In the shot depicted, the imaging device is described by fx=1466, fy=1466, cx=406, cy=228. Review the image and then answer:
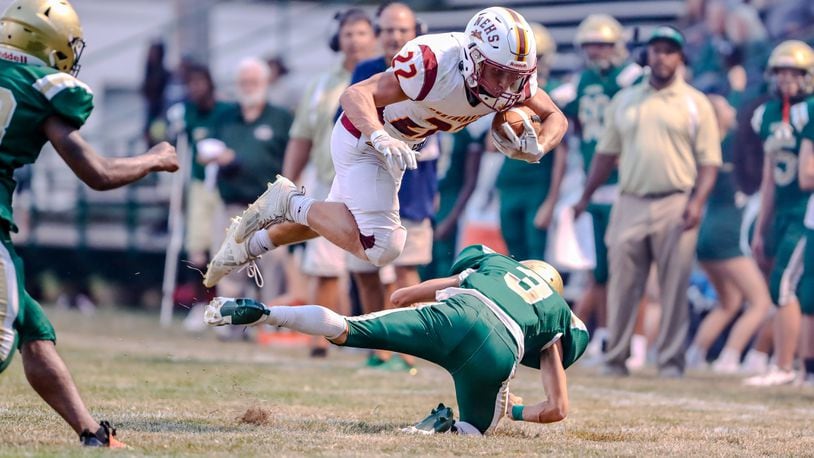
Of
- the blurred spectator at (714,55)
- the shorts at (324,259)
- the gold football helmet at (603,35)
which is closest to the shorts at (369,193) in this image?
the shorts at (324,259)

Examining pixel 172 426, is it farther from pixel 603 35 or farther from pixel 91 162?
pixel 603 35

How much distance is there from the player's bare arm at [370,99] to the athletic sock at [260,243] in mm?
1021

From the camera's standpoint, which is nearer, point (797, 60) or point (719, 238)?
point (797, 60)

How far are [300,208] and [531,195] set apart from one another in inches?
201

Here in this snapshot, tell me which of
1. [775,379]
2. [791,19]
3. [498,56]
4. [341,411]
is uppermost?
[791,19]

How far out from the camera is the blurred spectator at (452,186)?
38.7ft

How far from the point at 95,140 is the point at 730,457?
1410 cm

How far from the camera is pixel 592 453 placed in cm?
562

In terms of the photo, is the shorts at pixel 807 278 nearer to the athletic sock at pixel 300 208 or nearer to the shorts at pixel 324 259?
the shorts at pixel 324 259

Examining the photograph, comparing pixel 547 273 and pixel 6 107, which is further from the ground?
pixel 6 107

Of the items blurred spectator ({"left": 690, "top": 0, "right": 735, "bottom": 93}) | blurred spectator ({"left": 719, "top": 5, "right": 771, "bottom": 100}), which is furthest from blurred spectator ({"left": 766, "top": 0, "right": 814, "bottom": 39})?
blurred spectator ({"left": 690, "top": 0, "right": 735, "bottom": 93})

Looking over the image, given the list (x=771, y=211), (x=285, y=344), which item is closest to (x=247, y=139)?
(x=285, y=344)

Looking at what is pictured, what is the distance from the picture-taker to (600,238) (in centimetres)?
1146

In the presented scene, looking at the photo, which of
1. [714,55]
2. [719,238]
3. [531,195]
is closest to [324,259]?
[531,195]
